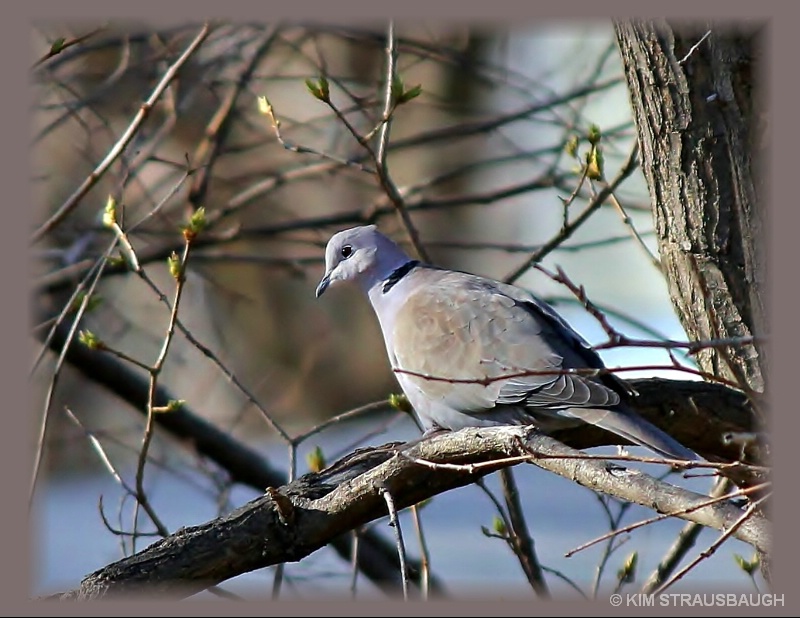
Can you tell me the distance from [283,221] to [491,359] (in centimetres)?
430

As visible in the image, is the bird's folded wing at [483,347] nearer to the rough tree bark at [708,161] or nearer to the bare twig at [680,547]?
the rough tree bark at [708,161]

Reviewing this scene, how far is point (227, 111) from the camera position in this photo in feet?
15.9

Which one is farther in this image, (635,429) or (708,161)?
(708,161)

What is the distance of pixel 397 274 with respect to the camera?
3.89 m

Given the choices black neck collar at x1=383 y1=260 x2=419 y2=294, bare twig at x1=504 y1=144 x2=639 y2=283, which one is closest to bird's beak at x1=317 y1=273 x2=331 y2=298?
black neck collar at x1=383 y1=260 x2=419 y2=294

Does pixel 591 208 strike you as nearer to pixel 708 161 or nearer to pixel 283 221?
pixel 708 161

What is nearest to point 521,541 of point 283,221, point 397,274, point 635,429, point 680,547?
point 680,547

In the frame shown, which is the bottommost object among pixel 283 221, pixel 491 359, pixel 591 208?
pixel 491 359

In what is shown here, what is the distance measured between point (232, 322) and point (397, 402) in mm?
5589

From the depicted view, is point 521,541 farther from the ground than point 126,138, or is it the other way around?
point 126,138

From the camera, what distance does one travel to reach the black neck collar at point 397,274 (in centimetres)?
385

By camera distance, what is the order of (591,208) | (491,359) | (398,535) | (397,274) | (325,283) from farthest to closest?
(325,283)
(397,274)
(591,208)
(491,359)
(398,535)

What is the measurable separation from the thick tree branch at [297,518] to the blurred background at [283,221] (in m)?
0.65

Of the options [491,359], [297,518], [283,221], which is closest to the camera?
[297,518]
